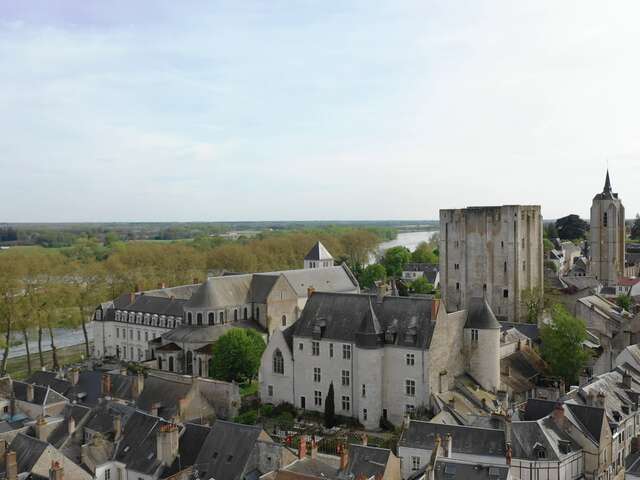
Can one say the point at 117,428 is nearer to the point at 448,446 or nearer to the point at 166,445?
the point at 166,445

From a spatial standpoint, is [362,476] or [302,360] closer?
[362,476]

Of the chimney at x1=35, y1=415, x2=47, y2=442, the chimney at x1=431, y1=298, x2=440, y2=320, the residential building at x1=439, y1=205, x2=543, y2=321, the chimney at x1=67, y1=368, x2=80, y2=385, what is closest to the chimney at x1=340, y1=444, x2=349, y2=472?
the chimney at x1=431, y1=298, x2=440, y2=320

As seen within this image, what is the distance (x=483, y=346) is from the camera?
42.8 metres

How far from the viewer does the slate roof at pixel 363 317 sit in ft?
132

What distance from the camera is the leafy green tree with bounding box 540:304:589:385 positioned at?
47312 mm

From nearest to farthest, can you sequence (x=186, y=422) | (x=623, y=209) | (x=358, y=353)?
(x=186, y=422) < (x=358, y=353) < (x=623, y=209)

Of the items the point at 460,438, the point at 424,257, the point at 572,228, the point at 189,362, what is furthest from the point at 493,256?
the point at 572,228

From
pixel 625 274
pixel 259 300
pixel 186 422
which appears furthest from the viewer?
pixel 625 274

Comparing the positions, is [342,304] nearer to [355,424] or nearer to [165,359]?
[355,424]

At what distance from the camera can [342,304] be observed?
145 ft

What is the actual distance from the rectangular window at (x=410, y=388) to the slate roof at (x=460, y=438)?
8275 millimetres

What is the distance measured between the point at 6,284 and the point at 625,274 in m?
88.0

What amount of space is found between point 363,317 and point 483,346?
8433mm

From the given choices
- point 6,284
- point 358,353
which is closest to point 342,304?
point 358,353
